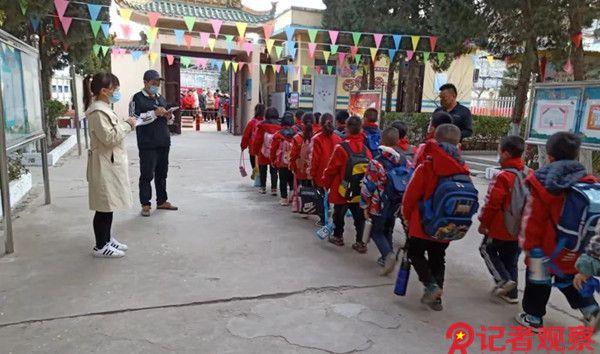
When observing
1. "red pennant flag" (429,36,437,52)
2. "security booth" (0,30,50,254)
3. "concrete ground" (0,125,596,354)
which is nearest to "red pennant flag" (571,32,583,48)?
"red pennant flag" (429,36,437,52)

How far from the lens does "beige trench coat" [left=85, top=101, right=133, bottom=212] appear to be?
3.56 metres

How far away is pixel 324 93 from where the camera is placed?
1527cm

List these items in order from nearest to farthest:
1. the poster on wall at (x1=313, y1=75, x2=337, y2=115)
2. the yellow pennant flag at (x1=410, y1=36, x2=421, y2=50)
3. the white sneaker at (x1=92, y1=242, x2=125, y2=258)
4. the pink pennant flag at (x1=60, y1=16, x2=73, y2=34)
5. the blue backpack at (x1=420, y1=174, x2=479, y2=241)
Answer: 1. the blue backpack at (x1=420, y1=174, x2=479, y2=241)
2. the white sneaker at (x1=92, y1=242, x2=125, y2=258)
3. the pink pennant flag at (x1=60, y1=16, x2=73, y2=34)
4. the yellow pennant flag at (x1=410, y1=36, x2=421, y2=50)
5. the poster on wall at (x1=313, y1=75, x2=337, y2=115)

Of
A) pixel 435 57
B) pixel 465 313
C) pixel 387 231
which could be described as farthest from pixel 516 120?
pixel 465 313

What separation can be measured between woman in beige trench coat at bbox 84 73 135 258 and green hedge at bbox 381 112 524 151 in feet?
28.8

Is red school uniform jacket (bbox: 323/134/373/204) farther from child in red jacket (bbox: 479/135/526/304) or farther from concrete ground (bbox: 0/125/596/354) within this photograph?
child in red jacket (bbox: 479/135/526/304)

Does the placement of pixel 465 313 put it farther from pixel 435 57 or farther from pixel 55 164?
pixel 435 57

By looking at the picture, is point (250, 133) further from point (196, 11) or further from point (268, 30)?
point (196, 11)

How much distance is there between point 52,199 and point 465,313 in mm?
5020

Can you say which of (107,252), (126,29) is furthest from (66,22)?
(107,252)

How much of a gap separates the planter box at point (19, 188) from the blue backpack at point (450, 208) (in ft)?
15.4

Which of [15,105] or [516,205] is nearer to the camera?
[516,205]

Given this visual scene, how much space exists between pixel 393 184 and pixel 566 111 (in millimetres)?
3700

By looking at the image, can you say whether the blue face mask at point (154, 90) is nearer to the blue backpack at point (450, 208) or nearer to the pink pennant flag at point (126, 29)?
the blue backpack at point (450, 208)
